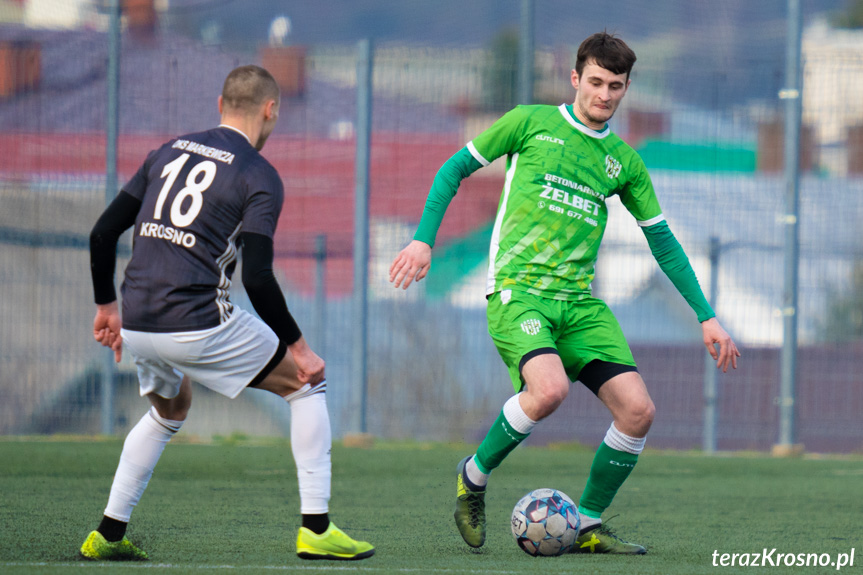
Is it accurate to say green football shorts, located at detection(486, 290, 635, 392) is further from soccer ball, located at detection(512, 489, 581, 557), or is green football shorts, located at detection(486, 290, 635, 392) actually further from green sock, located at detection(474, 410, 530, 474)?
soccer ball, located at detection(512, 489, 581, 557)

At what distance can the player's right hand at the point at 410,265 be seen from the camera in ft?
13.7

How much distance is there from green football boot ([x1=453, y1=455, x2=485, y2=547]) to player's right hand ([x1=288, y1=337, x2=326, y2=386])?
974mm

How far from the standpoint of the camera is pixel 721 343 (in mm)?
4645

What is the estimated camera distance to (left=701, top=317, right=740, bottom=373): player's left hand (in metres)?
4.62

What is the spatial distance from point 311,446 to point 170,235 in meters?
0.88

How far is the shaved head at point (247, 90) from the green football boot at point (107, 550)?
1.57 m

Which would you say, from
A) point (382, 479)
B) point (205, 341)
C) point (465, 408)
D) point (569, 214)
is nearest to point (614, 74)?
point (569, 214)

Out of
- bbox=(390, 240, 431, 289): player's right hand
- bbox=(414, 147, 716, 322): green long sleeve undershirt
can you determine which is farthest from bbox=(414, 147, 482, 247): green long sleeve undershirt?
bbox=(390, 240, 431, 289): player's right hand

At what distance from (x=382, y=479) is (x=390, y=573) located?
11.9ft

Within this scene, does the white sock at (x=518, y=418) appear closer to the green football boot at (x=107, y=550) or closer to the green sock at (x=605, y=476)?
the green sock at (x=605, y=476)

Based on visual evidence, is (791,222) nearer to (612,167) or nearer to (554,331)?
(612,167)

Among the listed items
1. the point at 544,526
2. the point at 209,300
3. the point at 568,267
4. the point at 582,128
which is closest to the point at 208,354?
the point at 209,300

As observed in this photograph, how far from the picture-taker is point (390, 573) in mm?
3713

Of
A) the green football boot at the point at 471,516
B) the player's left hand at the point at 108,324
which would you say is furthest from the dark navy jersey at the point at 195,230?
the green football boot at the point at 471,516
